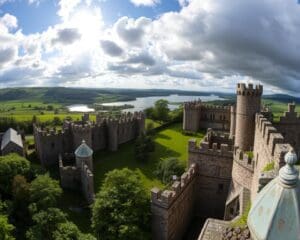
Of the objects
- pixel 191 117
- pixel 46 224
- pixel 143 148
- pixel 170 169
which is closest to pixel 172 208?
pixel 170 169

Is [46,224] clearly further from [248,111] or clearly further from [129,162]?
[248,111]

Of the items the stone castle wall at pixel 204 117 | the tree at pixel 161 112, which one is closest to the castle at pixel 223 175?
the stone castle wall at pixel 204 117

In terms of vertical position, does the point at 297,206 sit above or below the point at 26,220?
above

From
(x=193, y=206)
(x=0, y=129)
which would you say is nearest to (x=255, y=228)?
(x=193, y=206)

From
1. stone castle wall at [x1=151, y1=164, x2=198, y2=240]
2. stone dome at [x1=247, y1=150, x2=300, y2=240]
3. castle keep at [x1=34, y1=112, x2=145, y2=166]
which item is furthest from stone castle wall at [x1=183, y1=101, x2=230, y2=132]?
stone dome at [x1=247, y1=150, x2=300, y2=240]

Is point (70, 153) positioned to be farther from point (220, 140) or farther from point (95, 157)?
point (220, 140)

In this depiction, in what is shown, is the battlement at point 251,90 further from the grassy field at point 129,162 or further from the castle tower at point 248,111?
the grassy field at point 129,162
